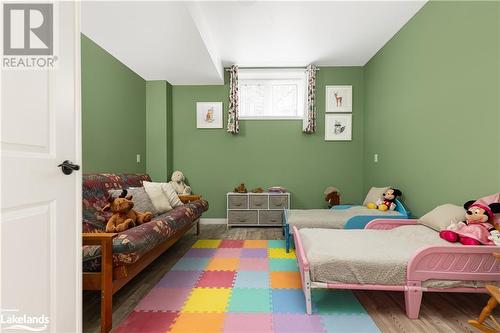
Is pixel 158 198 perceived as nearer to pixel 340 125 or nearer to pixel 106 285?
pixel 106 285

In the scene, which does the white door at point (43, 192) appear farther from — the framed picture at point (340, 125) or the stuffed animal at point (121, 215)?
the framed picture at point (340, 125)

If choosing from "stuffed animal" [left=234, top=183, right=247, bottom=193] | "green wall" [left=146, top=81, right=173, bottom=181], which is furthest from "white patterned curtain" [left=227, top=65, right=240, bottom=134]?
"green wall" [left=146, top=81, right=173, bottom=181]

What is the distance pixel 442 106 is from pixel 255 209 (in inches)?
110

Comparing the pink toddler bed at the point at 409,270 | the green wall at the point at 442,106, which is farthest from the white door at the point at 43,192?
the green wall at the point at 442,106

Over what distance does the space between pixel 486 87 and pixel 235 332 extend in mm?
2553

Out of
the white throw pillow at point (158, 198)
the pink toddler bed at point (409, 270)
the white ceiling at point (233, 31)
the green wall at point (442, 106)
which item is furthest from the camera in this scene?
the white throw pillow at point (158, 198)

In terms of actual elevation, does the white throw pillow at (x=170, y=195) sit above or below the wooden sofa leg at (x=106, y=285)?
above

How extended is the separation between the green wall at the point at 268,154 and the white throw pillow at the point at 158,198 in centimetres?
159

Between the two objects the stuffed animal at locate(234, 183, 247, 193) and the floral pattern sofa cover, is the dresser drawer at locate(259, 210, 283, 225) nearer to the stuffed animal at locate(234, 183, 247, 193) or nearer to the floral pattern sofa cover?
the stuffed animal at locate(234, 183, 247, 193)

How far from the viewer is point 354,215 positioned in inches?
120

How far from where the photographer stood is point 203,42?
3.07 m

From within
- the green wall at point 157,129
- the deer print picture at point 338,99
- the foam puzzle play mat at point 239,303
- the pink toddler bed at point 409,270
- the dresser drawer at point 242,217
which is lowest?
the foam puzzle play mat at point 239,303

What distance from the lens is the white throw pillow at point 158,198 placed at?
301cm

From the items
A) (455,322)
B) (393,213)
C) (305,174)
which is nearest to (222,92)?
(305,174)
